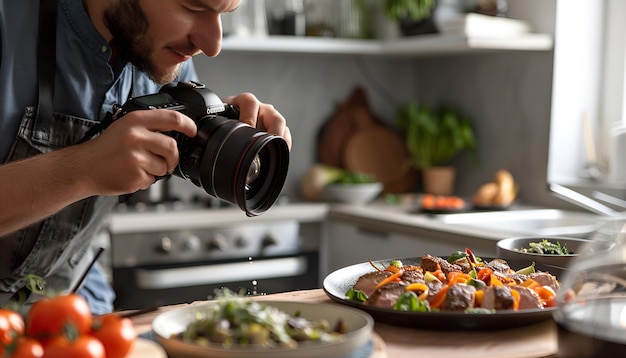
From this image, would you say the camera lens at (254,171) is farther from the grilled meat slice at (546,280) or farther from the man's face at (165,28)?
the grilled meat slice at (546,280)

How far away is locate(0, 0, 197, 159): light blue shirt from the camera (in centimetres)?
139

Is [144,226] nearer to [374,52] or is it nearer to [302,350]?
[374,52]

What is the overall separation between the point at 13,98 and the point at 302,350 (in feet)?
2.95

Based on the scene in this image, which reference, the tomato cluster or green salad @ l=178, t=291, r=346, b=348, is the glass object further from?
the tomato cluster

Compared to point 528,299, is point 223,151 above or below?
above

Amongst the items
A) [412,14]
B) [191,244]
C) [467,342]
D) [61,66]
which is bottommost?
[191,244]

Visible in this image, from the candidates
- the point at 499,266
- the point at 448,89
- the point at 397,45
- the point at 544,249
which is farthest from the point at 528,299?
the point at 448,89

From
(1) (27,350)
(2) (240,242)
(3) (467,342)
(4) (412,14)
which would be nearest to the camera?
(1) (27,350)

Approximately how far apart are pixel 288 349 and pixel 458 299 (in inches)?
12.9

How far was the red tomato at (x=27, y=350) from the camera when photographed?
0.67m

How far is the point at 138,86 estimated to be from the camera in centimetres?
165

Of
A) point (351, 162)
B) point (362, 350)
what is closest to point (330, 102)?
point (351, 162)

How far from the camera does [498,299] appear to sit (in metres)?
1.01

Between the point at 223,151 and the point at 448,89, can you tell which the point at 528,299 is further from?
the point at 448,89
